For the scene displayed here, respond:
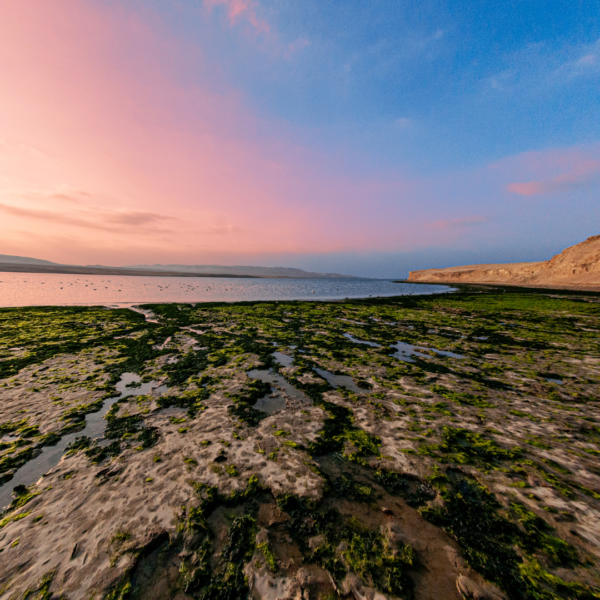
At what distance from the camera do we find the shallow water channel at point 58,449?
4633 mm

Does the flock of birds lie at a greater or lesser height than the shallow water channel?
greater

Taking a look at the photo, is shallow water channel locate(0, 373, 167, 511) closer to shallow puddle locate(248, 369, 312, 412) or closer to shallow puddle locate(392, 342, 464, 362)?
shallow puddle locate(248, 369, 312, 412)

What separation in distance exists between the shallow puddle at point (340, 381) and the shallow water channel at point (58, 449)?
18.8 ft

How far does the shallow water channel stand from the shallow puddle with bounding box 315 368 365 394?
5743 millimetres

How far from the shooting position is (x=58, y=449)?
18.2 ft

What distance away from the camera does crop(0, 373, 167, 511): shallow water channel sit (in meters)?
4.63

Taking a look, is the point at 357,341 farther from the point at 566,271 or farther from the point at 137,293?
the point at 566,271

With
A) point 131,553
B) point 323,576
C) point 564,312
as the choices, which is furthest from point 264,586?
point 564,312

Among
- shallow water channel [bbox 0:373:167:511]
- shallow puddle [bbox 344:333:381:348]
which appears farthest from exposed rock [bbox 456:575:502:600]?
shallow puddle [bbox 344:333:381:348]

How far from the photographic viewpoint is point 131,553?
3381mm

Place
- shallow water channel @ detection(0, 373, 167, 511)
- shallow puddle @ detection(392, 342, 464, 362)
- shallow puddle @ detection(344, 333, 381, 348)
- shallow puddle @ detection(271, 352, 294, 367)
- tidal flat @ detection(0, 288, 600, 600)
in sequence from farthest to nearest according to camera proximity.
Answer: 1. shallow puddle @ detection(344, 333, 381, 348)
2. shallow puddle @ detection(392, 342, 464, 362)
3. shallow puddle @ detection(271, 352, 294, 367)
4. shallow water channel @ detection(0, 373, 167, 511)
5. tidal flat @ detection(0, 288, 600, 600)

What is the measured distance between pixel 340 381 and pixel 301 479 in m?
4.58

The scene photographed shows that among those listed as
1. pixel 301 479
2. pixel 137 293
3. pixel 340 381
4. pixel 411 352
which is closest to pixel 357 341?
pixel 411 352

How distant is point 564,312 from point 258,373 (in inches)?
1152
